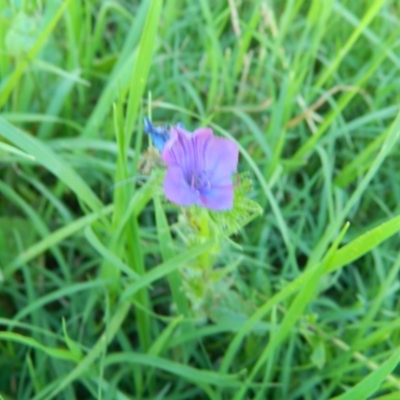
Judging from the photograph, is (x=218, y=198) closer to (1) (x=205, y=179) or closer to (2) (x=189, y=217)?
(1) (x=205, y=179)

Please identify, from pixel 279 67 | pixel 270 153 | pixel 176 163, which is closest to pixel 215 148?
pixel 176 163

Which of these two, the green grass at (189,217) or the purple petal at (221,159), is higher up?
the purple petal at (221,159)

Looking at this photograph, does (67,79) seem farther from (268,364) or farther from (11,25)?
(268,364)

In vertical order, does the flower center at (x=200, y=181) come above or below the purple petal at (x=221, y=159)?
below

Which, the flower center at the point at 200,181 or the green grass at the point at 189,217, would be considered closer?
the flower center at the point at 200,181

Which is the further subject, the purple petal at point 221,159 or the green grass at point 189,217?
the green grass at point 189,217
